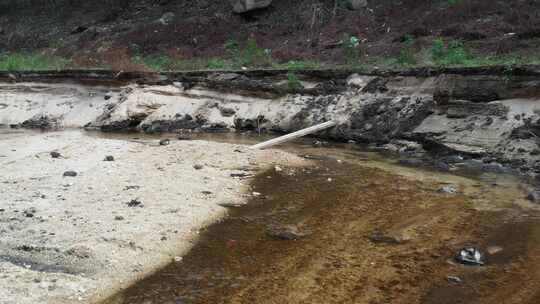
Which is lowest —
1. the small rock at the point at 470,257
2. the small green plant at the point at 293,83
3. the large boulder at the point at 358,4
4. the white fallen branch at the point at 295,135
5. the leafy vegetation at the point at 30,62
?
the small rock at the point at 470,257

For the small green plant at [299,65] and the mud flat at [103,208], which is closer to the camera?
the mud flat at [103,208]

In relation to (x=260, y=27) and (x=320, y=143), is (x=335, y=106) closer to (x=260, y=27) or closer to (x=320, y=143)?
(x=320, y=143)

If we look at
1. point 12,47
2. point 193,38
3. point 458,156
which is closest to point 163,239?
point 458,156

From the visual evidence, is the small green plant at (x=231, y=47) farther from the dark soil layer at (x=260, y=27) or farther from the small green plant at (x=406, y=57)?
the small green plant at (x=406, y=57)

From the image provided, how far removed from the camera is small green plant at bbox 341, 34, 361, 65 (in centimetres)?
1726

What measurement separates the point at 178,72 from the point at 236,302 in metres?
13.7

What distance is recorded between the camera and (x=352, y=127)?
13953 millimetres

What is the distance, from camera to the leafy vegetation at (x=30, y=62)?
22372 millimetres

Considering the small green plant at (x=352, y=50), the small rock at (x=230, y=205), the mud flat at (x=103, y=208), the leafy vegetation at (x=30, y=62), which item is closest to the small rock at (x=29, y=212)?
the mud flat at (x=103, y=208)

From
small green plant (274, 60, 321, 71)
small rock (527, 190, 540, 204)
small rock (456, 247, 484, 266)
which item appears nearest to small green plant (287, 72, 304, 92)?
small green plant (274, 60, 321, 71)

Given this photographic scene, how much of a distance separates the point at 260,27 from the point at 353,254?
18.3 m

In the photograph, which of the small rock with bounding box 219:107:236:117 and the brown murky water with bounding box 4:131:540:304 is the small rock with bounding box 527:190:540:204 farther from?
the small rock with bounding box 219:107:236:117

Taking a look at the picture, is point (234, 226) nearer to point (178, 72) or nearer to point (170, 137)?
point (170, 137)

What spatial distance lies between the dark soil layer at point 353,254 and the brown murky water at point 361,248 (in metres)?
0.01
